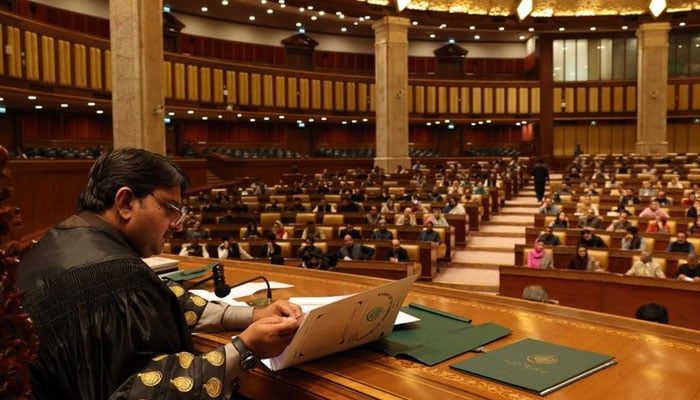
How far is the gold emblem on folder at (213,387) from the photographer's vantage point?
4.78 ft

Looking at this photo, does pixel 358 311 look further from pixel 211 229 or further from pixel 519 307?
pixel 211 229

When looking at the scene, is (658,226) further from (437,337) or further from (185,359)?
(185,359)

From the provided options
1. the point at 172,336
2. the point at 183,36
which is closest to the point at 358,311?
the point at 172,336

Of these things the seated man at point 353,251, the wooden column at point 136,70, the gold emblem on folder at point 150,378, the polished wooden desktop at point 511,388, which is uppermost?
the wooden column at point 136,70

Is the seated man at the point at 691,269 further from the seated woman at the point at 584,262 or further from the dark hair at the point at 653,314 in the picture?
the dark hair at the point at 653,314

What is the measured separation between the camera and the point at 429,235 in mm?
10523

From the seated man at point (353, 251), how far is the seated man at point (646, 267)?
3.68m

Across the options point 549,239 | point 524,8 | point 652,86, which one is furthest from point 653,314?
point 652,86

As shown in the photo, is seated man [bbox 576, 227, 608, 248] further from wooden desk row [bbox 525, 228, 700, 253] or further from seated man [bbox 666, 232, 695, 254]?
seated man [bbox 666, 232, 695, 254]

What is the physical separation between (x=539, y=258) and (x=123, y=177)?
7.91 meters

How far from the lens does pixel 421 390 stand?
5.00ft

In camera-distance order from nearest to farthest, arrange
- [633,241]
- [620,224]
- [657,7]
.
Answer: [633,241] < [620,224] < [657,7]

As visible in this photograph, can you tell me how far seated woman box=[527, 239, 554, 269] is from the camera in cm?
874

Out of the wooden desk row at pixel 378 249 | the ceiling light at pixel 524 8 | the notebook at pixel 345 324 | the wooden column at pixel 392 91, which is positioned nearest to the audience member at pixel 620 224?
the wooden desk row at pixel 378 249
